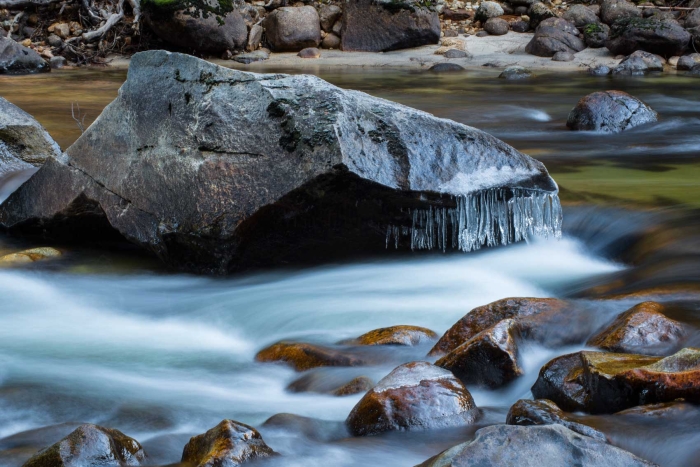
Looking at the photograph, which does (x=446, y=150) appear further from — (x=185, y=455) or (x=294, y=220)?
(x=185, y=455)

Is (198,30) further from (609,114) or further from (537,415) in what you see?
(537,415)

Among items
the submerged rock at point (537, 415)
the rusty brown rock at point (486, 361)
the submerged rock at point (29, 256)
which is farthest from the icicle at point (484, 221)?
the submerged rock at point (29, 256)

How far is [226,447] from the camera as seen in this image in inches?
→ 109

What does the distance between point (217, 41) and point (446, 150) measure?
1444 cm

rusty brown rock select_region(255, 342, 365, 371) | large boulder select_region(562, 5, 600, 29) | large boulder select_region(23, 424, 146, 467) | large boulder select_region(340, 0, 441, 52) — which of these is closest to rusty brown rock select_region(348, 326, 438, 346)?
rusty brown rock select_region(255, 342, 365, 371)

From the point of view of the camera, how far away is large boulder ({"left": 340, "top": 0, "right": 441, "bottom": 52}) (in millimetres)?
18734

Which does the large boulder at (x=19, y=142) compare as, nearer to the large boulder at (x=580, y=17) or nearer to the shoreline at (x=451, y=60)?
the shoreline at (x=451, y=60)

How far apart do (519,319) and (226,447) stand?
1675 mm

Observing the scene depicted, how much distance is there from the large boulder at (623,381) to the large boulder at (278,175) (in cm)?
194

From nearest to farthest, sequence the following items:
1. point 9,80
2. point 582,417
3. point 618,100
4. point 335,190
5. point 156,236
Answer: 1. point 582,417
2. point 335,190
3. point 156,236
4. point 618,100
5. point 9,80

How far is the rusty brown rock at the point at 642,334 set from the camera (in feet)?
11.4

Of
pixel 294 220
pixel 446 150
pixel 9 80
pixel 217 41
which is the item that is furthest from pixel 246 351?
pixel 217 41

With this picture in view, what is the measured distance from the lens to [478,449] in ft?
7.25

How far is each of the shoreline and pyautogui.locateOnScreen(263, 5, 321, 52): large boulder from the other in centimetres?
26
